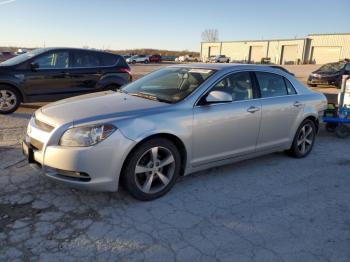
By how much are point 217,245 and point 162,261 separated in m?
0.55

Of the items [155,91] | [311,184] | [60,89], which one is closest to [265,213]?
[311,184]

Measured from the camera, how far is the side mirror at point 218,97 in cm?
414

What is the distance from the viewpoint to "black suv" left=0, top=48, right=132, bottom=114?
26.4 feet

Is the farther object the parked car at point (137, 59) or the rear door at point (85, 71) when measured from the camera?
the parked car at point (137, 59)

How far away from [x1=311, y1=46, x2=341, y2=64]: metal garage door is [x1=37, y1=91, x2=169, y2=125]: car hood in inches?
Answer: 2424

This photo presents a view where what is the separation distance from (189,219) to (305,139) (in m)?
3.11

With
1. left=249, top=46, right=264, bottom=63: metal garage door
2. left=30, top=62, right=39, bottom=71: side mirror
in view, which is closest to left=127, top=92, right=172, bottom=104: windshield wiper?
left=30, top=62, right=39, bottom=71: side mirror

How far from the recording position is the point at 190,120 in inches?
157

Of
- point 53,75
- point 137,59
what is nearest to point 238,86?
point 53,75

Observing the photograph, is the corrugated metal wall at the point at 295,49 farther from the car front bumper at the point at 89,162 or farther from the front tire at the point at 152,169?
the car front bumper at the point at 89,162

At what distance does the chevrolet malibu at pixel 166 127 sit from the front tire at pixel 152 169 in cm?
1

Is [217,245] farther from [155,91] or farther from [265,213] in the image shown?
[155,91]

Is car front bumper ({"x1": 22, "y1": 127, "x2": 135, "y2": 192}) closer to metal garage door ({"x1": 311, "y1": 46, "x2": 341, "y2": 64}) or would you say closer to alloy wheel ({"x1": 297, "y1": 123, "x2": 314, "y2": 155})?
alloy wheel ({"x1": 297, "y1": 123, "x2": 314, "y2": 155})

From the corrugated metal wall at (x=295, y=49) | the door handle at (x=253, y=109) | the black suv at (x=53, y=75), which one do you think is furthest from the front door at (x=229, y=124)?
the corrugated metal wall at (x=295, y=49)
